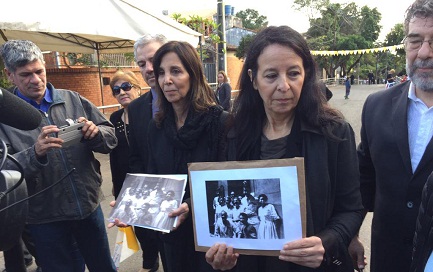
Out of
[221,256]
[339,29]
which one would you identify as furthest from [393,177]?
[339,29]

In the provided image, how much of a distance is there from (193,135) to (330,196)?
764 millimetres

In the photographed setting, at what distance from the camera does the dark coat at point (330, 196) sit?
4.28 feet

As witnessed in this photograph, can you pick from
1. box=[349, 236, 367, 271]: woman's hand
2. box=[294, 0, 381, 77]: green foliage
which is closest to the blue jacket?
box=[349, 236, 367, 271]: woman's hand

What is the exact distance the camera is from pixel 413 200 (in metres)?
1.50

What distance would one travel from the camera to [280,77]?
4.38 ft

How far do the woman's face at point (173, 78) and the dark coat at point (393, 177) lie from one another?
1015 mm

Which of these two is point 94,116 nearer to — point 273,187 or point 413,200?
point 273,187

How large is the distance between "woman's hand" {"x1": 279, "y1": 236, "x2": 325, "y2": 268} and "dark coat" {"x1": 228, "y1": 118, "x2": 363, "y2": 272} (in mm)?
74

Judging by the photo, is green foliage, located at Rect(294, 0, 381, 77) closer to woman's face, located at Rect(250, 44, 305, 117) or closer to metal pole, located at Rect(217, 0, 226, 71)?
metal pole, located at Rect(217, 0, 226, 71)

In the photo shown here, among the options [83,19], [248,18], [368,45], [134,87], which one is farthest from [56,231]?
[248,18]

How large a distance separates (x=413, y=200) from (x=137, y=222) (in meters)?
1.28

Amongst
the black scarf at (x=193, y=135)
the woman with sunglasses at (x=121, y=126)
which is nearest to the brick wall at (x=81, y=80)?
the woman with sunglasses at (x=121, y=126)

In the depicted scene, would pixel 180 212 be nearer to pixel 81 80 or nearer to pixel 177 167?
pixel 177 167

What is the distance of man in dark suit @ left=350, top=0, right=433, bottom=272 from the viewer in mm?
1462
